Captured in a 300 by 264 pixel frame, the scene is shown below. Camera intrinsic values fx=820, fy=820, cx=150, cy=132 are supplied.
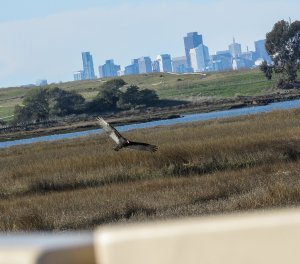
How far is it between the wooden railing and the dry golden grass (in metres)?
8.91

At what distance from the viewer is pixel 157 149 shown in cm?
2194

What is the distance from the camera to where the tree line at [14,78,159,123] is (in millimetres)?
107750

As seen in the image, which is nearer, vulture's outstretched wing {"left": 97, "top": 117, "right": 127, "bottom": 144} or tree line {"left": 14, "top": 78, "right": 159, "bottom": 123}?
vulture's outstretched wing {"left": 97, "top": 117, "right": 127, "bottom": 144}

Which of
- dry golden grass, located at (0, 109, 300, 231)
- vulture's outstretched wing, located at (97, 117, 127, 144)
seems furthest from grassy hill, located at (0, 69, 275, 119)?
dry golden grass, located at (0, 109, 300, 231)

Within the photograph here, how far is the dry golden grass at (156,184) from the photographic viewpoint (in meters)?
11.9

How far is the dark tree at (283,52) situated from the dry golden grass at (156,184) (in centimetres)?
8673

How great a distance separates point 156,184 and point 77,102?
313 feet

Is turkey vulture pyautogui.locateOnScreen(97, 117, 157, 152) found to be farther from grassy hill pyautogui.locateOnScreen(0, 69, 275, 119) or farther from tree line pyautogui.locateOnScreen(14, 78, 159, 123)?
grassy hill pyautogui.locateOnScreen(0, 69, 275, 119)

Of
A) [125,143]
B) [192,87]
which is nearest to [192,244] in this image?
[125,143]

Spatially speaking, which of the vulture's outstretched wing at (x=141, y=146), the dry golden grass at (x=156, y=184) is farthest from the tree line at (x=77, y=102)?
the vulture's outstretched wing at (x=141, y=146)

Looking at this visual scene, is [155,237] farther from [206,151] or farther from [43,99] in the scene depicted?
[43,99]

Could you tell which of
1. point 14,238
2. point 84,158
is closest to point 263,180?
point 84,158

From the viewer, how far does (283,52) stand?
11119 centimetres

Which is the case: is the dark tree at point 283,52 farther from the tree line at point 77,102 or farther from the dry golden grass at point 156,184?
the dry golden grass at point 156,184
